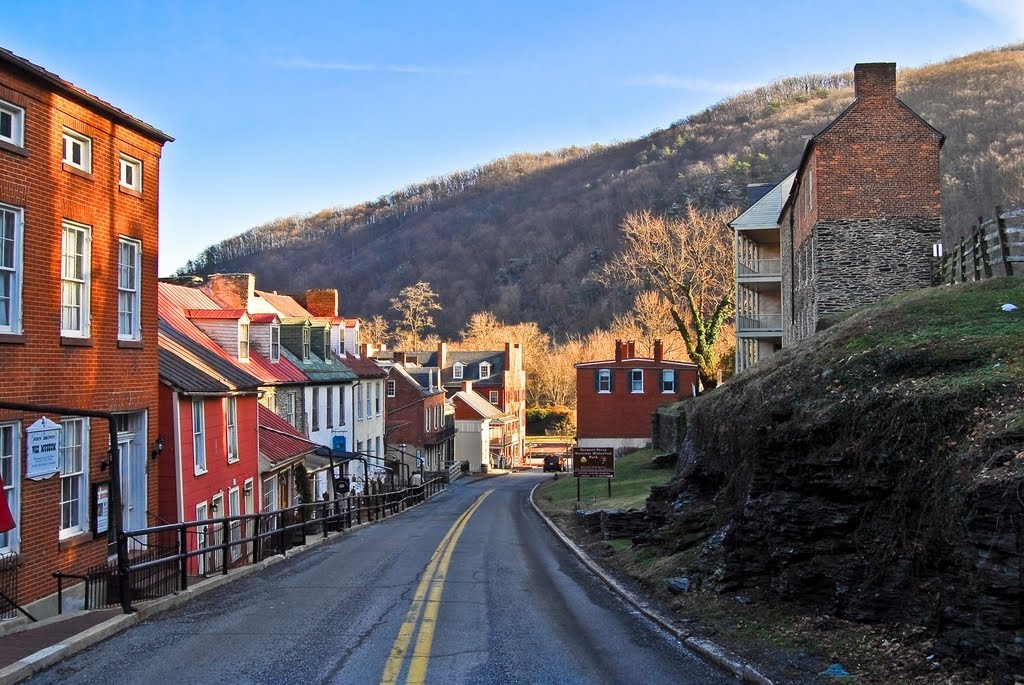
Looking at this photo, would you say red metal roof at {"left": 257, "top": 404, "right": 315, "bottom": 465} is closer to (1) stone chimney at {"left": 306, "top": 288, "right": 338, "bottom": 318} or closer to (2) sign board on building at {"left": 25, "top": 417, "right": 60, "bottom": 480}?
(2) sign board on building at {"left": 25, "top": 417, "right": 60, "bottom": 480}

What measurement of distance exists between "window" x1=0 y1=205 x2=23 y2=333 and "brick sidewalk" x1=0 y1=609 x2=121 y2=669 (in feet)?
15.6

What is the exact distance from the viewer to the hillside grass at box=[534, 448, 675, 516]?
93.7 ft

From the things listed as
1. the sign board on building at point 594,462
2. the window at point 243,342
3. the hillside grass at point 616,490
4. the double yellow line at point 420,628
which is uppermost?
the window at point 243,342

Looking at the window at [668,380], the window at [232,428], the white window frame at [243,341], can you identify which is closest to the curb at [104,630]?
the window at [232,428]

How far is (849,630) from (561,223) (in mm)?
177037

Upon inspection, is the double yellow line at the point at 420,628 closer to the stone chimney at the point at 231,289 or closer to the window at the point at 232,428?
the window at the point at 232,428

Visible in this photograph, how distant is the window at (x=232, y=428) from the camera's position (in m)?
24.7

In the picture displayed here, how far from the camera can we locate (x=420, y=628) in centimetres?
1037

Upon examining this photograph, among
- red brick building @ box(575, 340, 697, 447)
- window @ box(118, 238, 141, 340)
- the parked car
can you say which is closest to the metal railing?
window @ box(118, 238, 141, 340)

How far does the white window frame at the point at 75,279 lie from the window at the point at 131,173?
2.14 metres

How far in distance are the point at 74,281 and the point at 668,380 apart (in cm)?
5014

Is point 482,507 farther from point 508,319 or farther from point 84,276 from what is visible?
point 508,319

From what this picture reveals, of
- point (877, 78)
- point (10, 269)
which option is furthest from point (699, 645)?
point (877, 78)

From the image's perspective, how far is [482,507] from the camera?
3831cm
